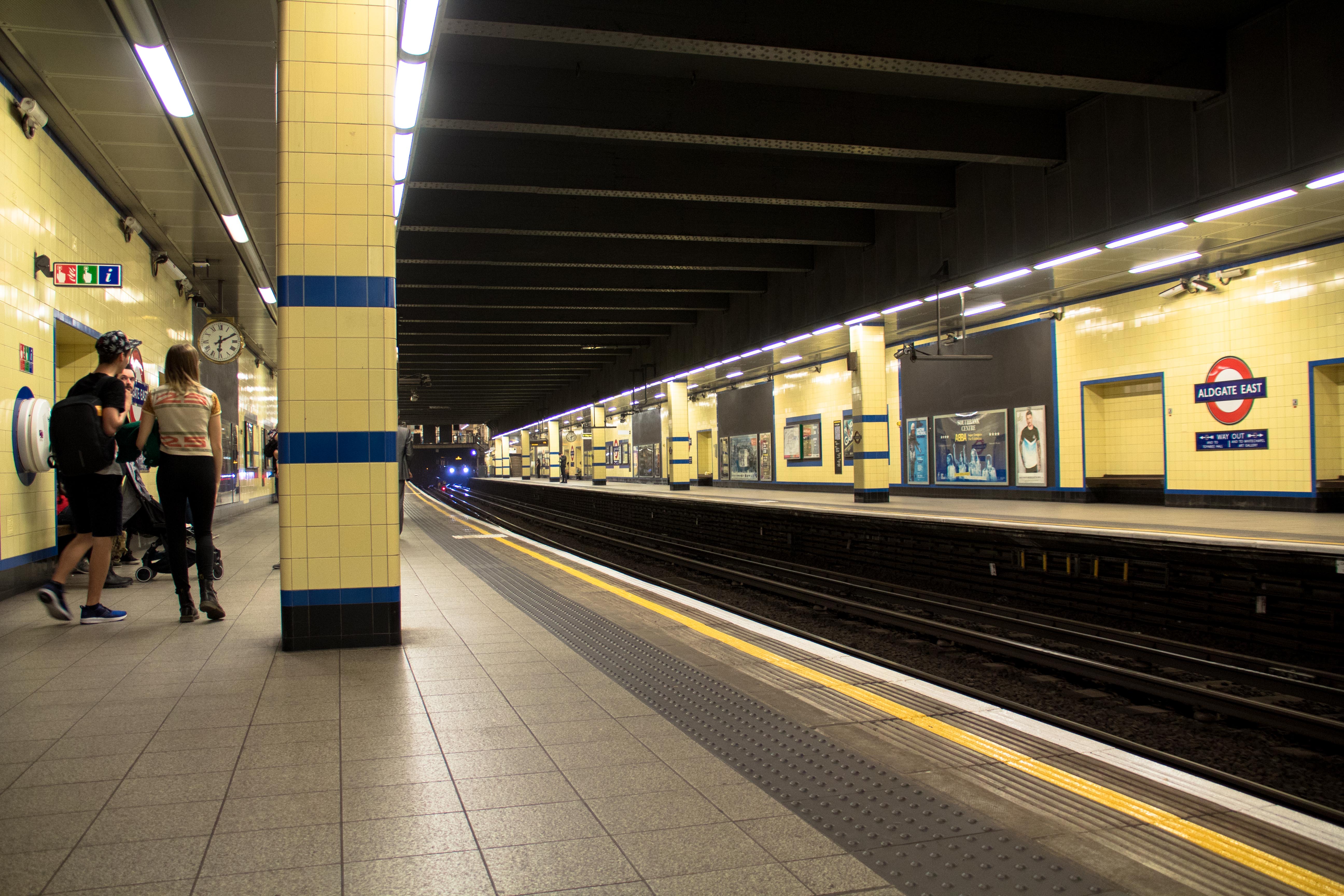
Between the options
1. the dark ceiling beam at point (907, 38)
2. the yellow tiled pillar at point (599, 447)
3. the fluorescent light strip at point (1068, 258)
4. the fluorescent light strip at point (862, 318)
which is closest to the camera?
the dark ceiling beam at point (907, 38)

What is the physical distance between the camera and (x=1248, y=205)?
7793 millimetres

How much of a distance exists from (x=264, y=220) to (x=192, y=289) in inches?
170

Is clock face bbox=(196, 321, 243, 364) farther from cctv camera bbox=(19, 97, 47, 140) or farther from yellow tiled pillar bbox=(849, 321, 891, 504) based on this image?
yellow tiled pillar bbox=(849, 321, 891, 504)

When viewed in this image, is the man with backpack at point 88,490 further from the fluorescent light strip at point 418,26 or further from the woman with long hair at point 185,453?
the fluorescent light strip at point 418,26

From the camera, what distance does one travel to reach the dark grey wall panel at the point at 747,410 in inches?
1124

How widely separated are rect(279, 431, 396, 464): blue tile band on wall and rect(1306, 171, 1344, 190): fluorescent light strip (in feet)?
25.1

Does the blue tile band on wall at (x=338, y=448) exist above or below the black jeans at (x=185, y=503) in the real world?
above

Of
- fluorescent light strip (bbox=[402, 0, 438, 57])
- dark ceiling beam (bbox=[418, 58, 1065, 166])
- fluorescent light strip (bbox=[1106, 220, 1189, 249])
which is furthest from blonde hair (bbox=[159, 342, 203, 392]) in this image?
fluorescent light strip (bbox=[1106, 220, 1189, 249])

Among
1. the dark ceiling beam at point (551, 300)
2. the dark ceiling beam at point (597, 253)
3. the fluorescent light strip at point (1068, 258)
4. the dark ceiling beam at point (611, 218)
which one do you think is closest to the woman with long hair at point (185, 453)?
the dark ceiling beam at point (611, 218)

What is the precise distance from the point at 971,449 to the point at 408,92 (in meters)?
15.9

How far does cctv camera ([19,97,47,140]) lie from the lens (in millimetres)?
7219

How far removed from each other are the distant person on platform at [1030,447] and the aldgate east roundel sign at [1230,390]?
379cm

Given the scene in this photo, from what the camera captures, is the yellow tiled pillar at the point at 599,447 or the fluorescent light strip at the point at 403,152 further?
the yellow tiled pillar at the point at 599,447

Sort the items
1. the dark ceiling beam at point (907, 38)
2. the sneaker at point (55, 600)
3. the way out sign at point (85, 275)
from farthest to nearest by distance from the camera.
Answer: the way out sign at point (85, 275)
the dark ceiling beam at point (907, 38)
the sneaker at point (55, 600)
